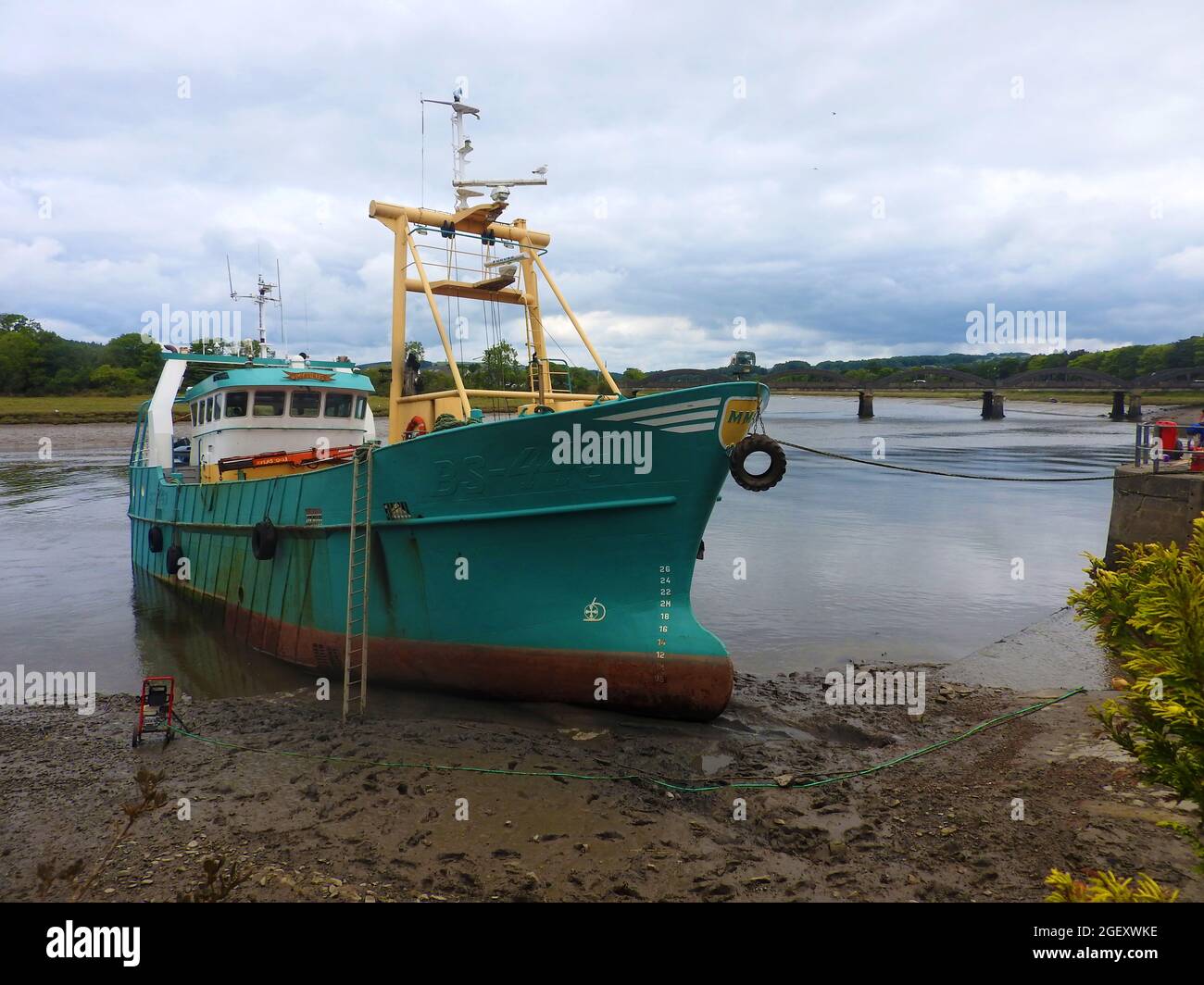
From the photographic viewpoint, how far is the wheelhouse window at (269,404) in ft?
43.8

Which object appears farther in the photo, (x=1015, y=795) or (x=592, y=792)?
(x=592, y=792)

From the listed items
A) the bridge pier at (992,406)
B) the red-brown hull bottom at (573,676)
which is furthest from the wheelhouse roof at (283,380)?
the bridge pier at (992,406)

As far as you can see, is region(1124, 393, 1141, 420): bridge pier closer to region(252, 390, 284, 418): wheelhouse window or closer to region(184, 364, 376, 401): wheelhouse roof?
region(184, 364, 376, 401): wheelhouse roof

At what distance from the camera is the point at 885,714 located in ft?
27.8

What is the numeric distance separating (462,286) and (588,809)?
24.0ft

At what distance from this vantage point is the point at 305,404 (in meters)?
13.7

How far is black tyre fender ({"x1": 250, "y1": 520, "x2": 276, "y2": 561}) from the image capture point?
35.8 ft

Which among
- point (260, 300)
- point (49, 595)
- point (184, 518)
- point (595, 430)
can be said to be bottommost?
point (49, 595)

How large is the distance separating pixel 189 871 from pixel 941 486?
32.8m

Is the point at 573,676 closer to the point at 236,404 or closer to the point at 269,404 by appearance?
the point at 269,404

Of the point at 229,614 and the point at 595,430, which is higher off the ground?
the point at 595,430
